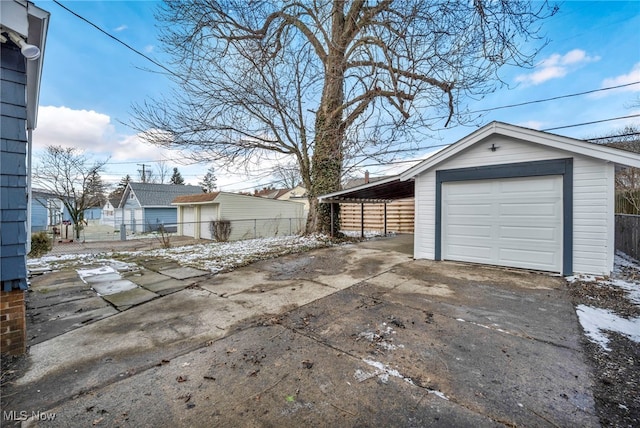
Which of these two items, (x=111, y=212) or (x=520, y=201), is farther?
(x=111, y=212)

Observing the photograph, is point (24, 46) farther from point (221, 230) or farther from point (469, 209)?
point (221, 230)

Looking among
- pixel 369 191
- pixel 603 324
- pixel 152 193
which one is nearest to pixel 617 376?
pixel 603 324

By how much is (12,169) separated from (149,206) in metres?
22.7

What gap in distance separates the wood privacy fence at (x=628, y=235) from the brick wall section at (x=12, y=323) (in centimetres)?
1154

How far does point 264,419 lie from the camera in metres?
1.78

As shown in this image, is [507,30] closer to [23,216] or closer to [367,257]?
[367,257]

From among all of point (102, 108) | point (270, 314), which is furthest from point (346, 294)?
point (102, 108)

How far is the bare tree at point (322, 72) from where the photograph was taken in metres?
5.59

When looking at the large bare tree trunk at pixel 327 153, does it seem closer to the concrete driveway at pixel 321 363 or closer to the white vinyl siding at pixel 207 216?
the concrete driveway at pixel 321 363

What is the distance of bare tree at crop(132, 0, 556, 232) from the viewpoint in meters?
5.59

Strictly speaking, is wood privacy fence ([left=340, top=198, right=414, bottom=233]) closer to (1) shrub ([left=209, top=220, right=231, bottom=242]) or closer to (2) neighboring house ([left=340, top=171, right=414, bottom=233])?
(2) neighboring house ([left=340, top=171, right=414, bottom=233])

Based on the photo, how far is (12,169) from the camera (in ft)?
8.14

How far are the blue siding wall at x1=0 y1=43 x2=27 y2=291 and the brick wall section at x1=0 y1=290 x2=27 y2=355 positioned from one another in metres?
0.11

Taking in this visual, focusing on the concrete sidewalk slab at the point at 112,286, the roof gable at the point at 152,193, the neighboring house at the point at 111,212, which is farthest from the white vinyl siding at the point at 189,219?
the neighboring house at the point at 111,212
